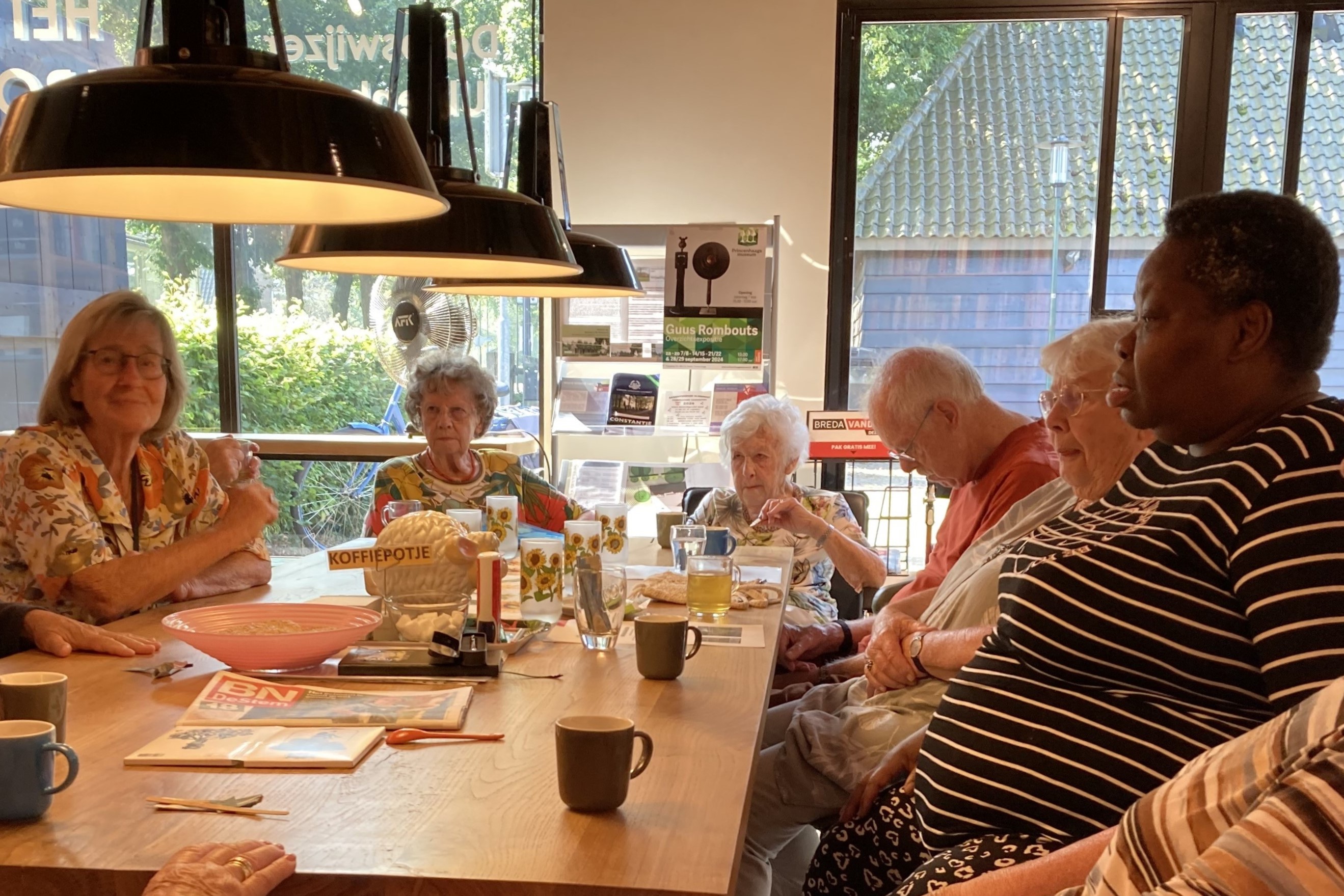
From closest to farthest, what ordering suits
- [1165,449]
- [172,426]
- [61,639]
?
1. [1165,449]
2. [61,639]
3. [172,426]

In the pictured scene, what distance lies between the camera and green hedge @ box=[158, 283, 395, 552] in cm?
504

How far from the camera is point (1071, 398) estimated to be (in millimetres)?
1979

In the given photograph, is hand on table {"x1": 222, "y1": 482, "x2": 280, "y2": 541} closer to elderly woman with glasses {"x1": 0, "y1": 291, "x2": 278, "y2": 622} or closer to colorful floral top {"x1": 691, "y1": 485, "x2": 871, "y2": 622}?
elderly woman with glasses {"x1": 0, "y1": 291, "x2": 278, "y2": 622}

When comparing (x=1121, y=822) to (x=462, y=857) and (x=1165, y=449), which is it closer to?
(x=462, y=857)

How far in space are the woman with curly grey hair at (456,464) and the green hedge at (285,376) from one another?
78.4 inches

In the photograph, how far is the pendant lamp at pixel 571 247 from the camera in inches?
83.6

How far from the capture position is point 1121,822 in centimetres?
78

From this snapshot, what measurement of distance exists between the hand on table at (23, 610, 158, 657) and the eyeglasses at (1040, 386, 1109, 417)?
159 centimetres

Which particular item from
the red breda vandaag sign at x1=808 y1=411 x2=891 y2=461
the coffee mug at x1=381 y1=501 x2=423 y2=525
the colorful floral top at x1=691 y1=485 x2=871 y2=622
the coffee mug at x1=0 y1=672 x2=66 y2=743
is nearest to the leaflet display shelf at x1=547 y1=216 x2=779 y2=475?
the red breda vandaag sign at x1=808 y1=411 x2=891 y2=461

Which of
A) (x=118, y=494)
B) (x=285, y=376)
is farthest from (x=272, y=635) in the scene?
(x=285, y=376)

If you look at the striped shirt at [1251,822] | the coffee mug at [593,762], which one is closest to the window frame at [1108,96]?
the coffee mug at [593,762]

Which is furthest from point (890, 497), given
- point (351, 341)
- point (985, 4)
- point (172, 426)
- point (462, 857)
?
point (462, 857)

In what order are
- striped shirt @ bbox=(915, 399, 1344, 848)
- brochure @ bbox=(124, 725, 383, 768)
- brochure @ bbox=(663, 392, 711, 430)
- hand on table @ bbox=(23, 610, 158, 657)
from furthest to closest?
brochure @ bbox=(663, 392, 711, 430) < hand on table @ bbox=(23, 610, 158, 657) < brochure @ bbox=(124, 725, 383, 768) < striped shirt @ bbox=(915, 399, 1344, 848)

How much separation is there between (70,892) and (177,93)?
749mm
